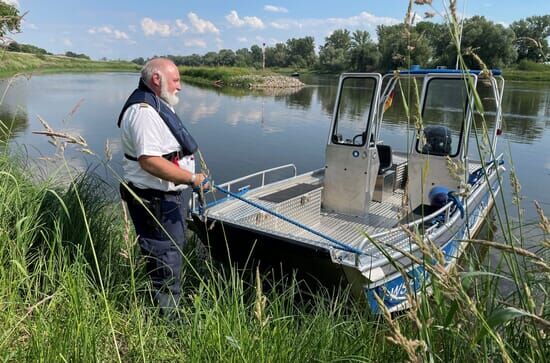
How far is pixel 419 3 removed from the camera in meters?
1.38

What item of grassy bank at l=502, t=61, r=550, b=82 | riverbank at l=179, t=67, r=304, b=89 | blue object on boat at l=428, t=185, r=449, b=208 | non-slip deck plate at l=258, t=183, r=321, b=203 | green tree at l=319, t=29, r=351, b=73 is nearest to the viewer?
blue object on boat at l=428, t=185, r=449, b=208

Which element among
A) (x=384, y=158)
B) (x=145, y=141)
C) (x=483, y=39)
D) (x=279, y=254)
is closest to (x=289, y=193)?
(x=279, y=254)

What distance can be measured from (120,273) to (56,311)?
1329 millimetres

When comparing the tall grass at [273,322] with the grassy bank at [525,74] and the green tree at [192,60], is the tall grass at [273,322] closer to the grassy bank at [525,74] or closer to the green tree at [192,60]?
the grassy bank at [525,74]

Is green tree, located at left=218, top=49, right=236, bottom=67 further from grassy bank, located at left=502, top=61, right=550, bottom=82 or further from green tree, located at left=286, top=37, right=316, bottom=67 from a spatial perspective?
grassy bank, located at left=502, top=61, right=550, bottom=82

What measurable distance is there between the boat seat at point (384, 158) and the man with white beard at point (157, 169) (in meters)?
4.13

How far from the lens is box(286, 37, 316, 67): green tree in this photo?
11069 cm

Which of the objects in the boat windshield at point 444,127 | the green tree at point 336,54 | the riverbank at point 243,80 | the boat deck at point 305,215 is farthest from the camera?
the green tree at point 336,54

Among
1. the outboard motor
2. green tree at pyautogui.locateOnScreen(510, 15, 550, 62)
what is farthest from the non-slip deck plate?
green tree at pyautogui.locateOnScreen(510, 15, 550, 62)

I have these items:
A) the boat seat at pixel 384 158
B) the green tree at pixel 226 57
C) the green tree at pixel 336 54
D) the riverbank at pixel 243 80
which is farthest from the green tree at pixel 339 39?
the boat seat at pixel 384 158

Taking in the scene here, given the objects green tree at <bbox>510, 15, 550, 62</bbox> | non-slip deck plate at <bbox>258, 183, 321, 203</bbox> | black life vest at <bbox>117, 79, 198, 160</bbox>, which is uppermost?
green tree at <bbox>510, 15, 550, 62</bbox>

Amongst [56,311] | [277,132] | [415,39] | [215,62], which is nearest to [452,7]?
[415,39]

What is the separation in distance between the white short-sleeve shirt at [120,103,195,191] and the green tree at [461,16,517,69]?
209cm

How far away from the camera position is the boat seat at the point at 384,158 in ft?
22.6
